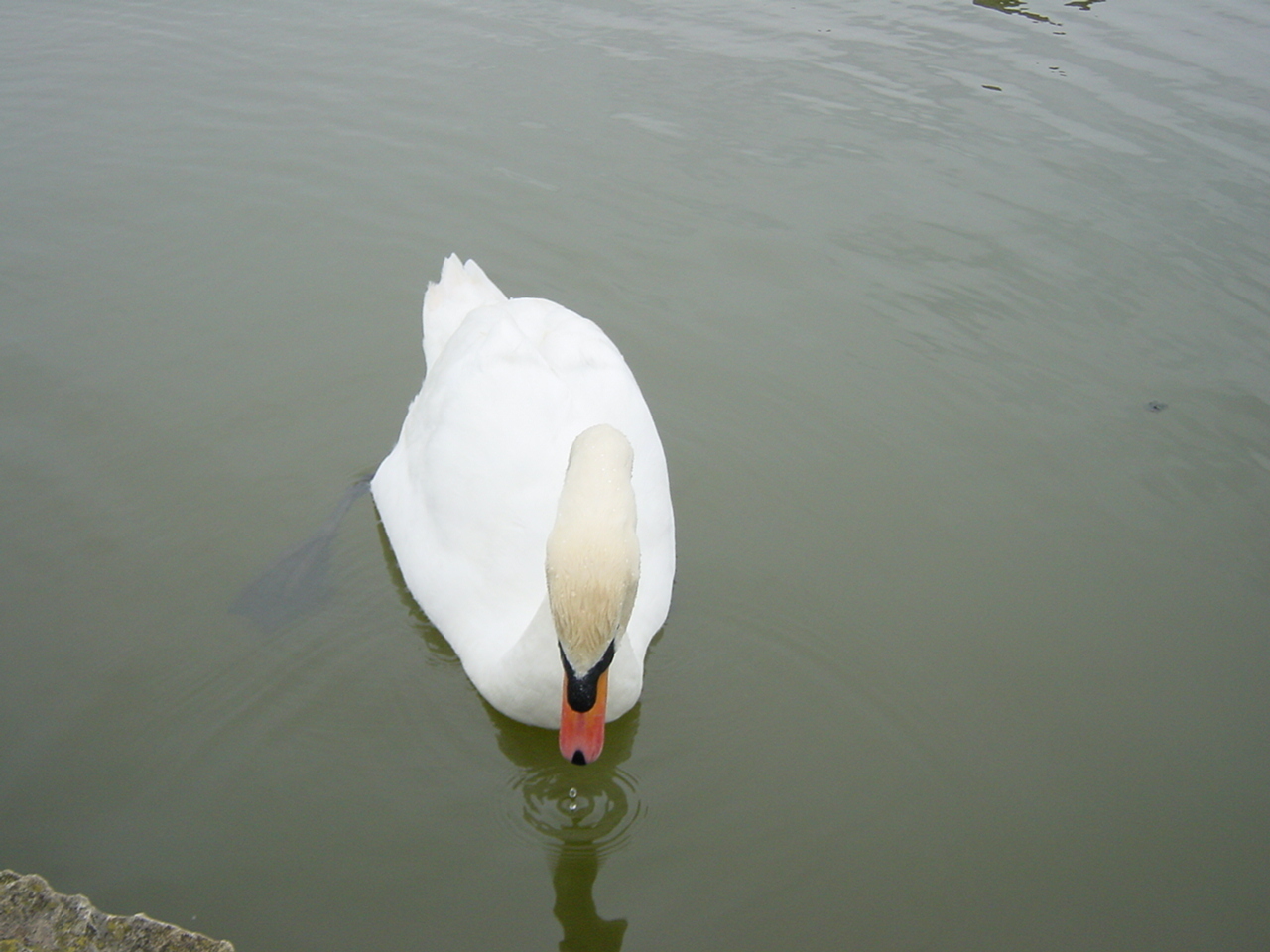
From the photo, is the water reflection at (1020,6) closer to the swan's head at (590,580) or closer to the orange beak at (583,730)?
the swan's head at (590,580)

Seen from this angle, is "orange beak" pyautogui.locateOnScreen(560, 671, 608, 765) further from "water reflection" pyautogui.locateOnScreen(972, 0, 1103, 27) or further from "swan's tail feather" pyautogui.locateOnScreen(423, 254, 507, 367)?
"water reflection" pyautogui.locateOnScreen(972, 0, 1103, 27)

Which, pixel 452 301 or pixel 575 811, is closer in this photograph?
pixel 575 811

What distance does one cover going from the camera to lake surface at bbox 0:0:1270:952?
148 inches

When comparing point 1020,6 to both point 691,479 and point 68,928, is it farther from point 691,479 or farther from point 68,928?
point 68,928

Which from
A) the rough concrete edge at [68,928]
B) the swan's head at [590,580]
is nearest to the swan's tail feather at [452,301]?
the swan's head at [590,580]

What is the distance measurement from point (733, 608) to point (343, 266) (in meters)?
3.78

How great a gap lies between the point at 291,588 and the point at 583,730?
5.95 ft

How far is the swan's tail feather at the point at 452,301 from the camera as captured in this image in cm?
570

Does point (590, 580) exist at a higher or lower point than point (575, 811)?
Result: higher

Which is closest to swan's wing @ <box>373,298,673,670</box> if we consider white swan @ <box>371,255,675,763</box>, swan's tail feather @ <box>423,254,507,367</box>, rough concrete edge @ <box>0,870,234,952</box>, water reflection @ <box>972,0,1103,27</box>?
white swan @ <box>371,255,675,763</box>

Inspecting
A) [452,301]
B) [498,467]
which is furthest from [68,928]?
[452,301]

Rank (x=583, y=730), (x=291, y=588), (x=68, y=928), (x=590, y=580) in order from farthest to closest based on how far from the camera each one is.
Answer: (x=291, y=588) < (x=583, y=730) < (x=590, y=580) < (x=68, y=928)

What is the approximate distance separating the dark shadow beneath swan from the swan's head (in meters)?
1.64

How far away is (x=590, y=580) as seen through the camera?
10.6 feet
